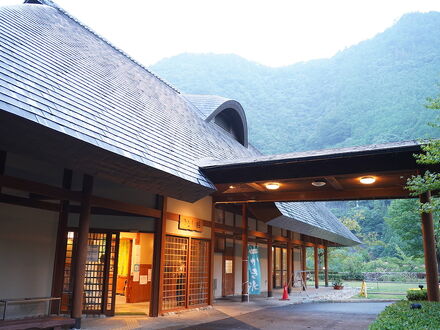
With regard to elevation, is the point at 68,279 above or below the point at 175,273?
below

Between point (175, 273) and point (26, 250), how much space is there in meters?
4.06

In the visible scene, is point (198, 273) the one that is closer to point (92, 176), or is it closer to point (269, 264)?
point (92, 176)

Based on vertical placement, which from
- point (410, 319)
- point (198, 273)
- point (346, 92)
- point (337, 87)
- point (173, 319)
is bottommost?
point (173, 319)

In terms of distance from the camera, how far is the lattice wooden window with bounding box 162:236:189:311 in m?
11.1

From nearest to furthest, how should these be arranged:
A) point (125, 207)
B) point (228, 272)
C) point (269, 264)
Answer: point (125, 207) → point (269, 264) → point (228, 272)

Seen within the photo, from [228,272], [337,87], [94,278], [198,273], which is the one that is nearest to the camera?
[94,278]

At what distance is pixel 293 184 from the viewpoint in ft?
34.3

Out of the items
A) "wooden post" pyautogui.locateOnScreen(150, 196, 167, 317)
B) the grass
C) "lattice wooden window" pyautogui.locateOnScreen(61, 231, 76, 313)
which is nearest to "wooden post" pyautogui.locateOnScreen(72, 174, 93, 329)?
"lattice wooden window" pyautogui.locateOnScreen(61, 231, 76, 313)

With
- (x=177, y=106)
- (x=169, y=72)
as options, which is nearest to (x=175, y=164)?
(x=177, y=106)

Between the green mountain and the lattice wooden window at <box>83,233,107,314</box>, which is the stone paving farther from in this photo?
the green mountain

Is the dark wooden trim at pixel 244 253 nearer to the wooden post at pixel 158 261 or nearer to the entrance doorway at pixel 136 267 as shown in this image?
the entrance doorway at pixel 136 267

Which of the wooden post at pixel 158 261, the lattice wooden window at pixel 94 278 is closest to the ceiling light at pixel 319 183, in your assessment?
the wooden post at pixel 158 261

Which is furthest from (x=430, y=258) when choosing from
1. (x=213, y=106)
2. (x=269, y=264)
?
(x=213, y=106)

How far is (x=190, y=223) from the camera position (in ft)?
39.7
